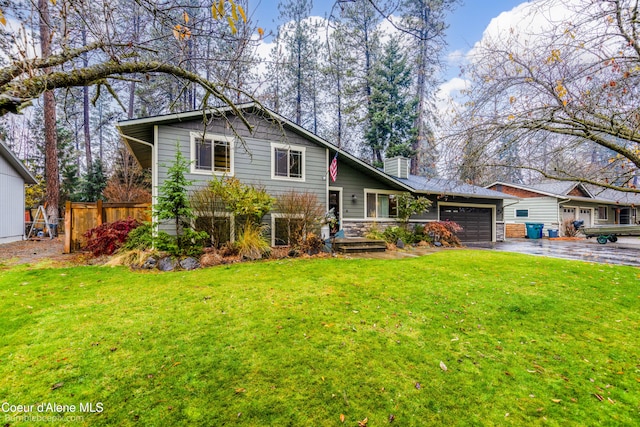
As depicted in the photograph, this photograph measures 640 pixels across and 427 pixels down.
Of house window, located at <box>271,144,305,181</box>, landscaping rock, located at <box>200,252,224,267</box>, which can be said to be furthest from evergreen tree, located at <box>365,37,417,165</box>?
landscaping rock, located at <box>200,252,224,267</box>

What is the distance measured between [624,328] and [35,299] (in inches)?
340

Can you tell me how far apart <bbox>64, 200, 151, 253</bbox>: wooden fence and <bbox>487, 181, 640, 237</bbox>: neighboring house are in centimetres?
2068

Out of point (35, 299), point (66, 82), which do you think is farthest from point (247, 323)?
point (35, 299)

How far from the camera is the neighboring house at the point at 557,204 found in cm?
1956

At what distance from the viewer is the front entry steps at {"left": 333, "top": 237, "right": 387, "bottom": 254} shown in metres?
9.55

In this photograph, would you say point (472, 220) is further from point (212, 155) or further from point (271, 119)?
point (271, 119)

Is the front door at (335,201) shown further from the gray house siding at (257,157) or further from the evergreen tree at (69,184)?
the evergreen tree at (69,184)

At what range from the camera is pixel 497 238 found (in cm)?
1650

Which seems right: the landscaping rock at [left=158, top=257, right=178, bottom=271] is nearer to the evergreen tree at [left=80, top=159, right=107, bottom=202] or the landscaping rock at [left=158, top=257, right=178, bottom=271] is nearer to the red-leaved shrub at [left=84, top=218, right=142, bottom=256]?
the red-leaved shrub at [left=84, top=218, right=142, bottom=256]

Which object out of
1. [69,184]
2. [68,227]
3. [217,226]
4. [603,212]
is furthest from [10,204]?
[603,212]

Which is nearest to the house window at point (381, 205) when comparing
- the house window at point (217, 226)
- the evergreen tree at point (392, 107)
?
the house window at point (217, 226)

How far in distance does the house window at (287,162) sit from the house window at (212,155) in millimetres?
1529

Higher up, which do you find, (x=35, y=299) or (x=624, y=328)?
(x=35, y=299)

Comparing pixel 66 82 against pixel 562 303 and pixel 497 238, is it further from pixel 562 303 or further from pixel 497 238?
pixel 497 238
